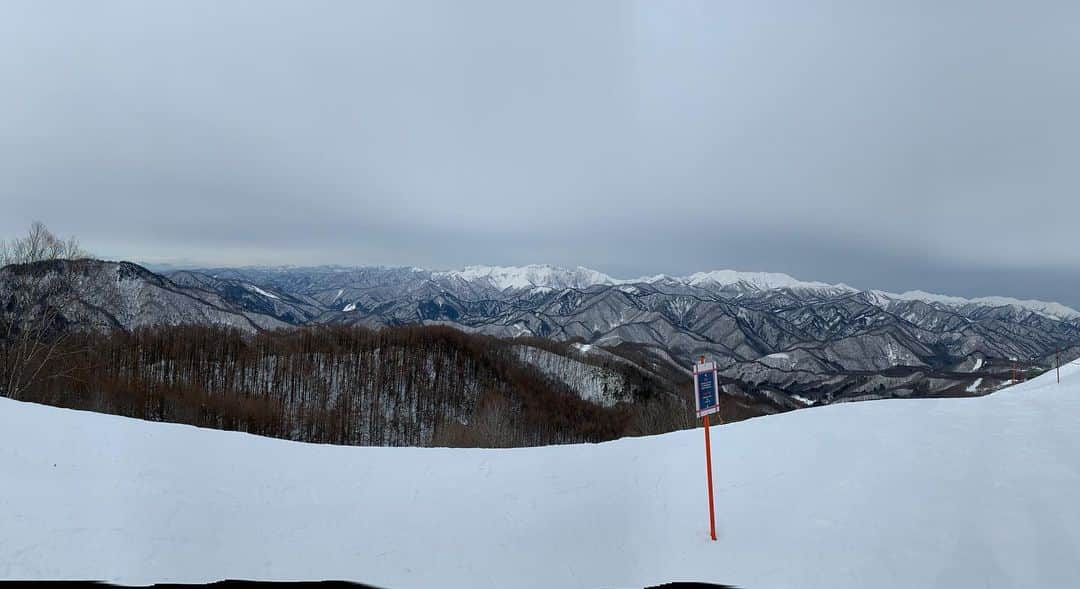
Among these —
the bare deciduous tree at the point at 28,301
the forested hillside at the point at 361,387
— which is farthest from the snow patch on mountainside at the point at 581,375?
the bare deciduous tree at the point at 28,301

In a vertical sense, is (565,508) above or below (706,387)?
below

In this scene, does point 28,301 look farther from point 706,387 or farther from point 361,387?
point 361,387

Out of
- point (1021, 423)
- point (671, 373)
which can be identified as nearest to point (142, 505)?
point (1021, 423)

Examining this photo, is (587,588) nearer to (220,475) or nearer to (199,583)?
(199,583)

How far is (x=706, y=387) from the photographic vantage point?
723 cm

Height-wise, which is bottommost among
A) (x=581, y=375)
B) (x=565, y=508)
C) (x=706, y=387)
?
(x=565, y=508)

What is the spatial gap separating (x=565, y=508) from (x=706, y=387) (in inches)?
124

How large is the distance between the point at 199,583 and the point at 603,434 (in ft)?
332

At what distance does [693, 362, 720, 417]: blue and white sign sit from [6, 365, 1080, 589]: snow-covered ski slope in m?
1.79

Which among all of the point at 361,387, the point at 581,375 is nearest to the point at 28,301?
the point at 361,387

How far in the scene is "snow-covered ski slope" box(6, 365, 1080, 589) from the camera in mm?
5801

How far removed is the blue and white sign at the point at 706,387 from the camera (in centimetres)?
714

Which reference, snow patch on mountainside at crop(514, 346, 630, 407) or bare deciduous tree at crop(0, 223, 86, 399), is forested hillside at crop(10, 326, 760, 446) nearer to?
snow patch on mountainside at crop(514, 346, 630, 407)

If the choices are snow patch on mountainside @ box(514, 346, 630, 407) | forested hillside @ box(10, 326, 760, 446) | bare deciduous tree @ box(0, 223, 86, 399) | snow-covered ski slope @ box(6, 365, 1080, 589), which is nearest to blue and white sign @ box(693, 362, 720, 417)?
snow-covered ski slope @ box(6, 365, 1080, 589)
